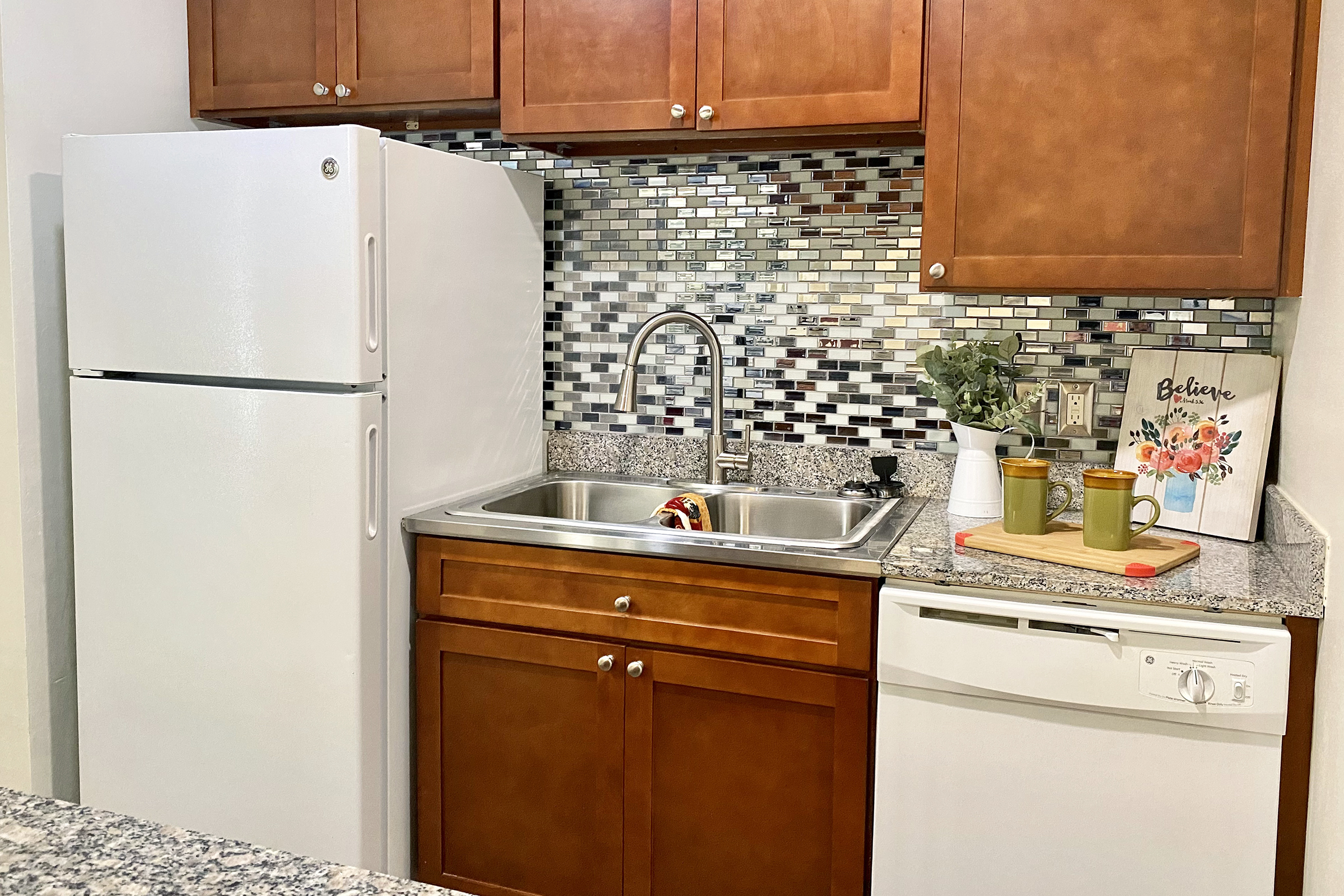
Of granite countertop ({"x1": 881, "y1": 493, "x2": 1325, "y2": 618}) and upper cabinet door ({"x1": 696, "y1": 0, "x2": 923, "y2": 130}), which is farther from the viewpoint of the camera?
upper cabinet door ({"x1": 696, "y1": 0, "x2": 923, "y2": 130})

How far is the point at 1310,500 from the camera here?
1688mm

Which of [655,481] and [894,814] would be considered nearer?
[894,814]

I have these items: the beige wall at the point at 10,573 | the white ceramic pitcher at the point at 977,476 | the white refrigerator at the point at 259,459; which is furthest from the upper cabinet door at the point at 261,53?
the white ceramic pitcher at the point at 977,476

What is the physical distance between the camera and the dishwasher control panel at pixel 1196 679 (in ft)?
5.19

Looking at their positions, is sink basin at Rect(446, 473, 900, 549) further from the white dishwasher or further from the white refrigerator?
the white dishwasher

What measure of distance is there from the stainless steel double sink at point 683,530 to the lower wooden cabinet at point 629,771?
194mm

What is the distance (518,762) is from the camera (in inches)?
82.0

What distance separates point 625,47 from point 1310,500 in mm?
1462

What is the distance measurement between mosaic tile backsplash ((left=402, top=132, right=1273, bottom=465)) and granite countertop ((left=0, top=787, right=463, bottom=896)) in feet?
5.96

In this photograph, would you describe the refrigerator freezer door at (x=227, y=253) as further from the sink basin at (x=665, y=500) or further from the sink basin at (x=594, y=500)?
the sink basin at (x=594, y=500)

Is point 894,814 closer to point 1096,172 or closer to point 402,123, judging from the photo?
point 1096,172

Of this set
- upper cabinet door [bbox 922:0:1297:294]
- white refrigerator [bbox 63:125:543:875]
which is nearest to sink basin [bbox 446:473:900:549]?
white refrigerator [bbox 63:125:543:875]

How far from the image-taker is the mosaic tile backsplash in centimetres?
223

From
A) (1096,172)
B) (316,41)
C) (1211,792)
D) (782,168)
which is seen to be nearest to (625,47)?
(782,168)
